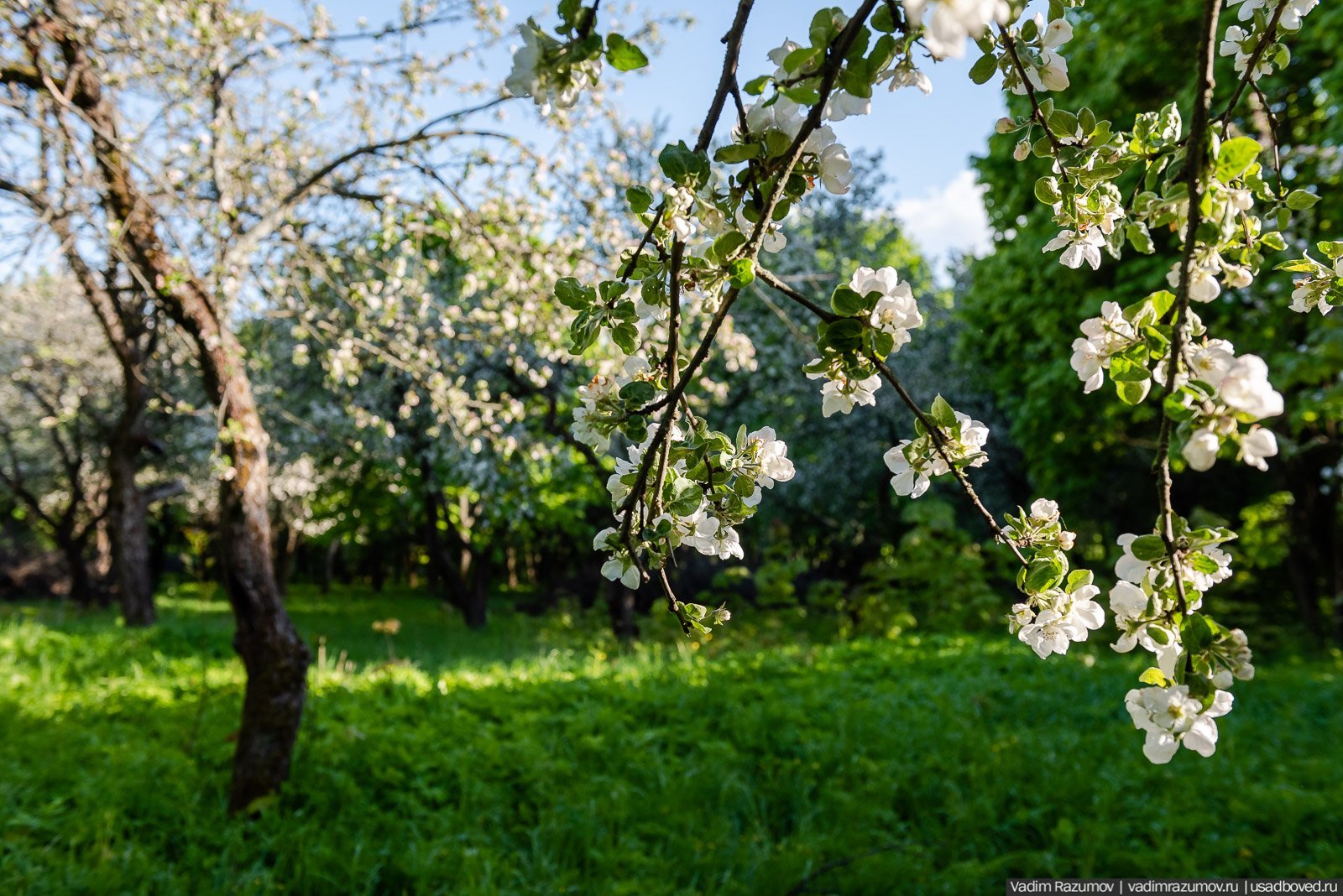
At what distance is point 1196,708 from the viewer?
0.77 metres

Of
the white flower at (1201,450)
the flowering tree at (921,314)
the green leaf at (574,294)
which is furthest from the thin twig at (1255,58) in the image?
the green leaf at (574,294)

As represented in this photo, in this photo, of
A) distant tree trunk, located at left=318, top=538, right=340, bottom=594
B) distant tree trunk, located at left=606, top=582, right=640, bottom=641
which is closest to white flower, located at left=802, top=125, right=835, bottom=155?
distant tree trunk, located at left=606, top=582, right=640, bottom=641

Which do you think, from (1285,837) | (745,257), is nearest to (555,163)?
(745,257)

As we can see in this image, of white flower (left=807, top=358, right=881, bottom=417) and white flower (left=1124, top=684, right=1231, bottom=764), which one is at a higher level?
white flower (left=807, top=358, right=881, bottom=417)

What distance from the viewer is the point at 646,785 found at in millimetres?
4332

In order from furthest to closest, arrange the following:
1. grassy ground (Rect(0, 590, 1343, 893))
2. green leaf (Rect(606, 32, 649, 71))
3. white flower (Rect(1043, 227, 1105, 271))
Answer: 1. grassy ground (Rect(0, 590, 1343, 893))
2. white flower (Rect(1043, 227, 1105, 271))
3. green leaf (Rect(606, 32, 649, 71))

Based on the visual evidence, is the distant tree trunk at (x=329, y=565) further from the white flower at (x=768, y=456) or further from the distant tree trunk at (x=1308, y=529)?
the white flower at (x=768, y=456)

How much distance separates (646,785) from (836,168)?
13.3ft

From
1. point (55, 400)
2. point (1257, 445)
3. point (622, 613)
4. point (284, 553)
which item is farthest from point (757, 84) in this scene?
point (284, 553)

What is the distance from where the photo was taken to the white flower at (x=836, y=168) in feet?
2.80

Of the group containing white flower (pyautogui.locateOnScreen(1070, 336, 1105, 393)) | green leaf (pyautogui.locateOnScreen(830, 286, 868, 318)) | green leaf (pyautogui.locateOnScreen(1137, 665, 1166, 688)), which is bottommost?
green leaf (pyautogui.locateOnScreen(1137, 665, 1166, 688))

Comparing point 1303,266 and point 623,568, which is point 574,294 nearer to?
point 623,568

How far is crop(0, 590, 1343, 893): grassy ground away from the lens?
3.43 m

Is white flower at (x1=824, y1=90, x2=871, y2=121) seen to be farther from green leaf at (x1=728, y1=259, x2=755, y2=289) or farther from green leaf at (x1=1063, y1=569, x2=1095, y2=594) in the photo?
green leaf at (x1=1063, y1=569, x2=1095, y2=594)
